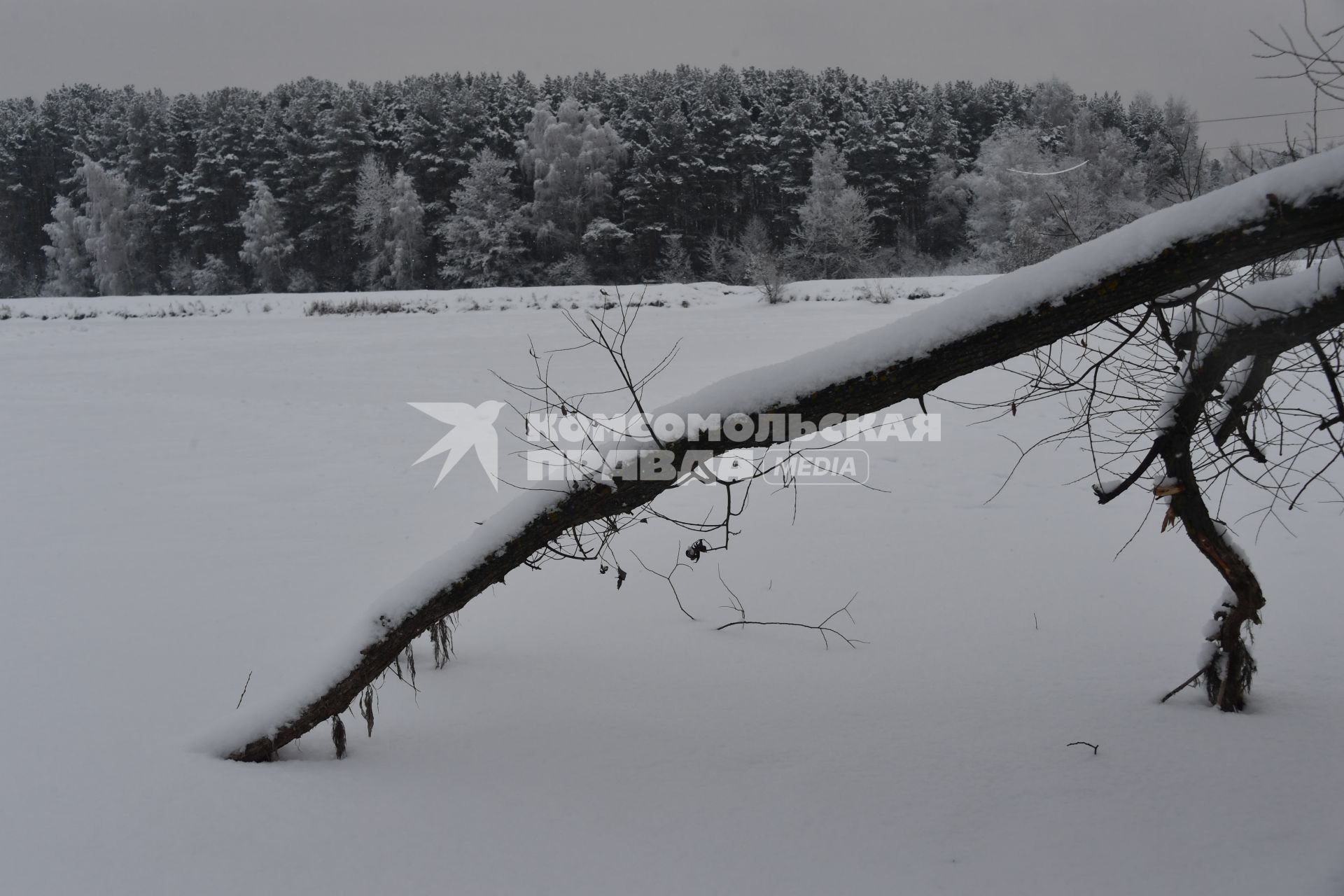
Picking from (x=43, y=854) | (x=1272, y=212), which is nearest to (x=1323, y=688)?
(x=1272, y=212)

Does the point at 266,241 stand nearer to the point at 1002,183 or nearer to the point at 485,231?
the point at 485,231

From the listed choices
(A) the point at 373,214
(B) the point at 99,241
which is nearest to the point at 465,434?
(A) the point at 373,214

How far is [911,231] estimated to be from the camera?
45594 millimetres

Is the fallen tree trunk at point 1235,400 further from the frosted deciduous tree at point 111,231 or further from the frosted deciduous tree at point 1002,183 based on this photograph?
the frosted deciduous tree at point 111,231

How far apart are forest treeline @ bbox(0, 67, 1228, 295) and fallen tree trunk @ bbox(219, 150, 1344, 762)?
117 ft

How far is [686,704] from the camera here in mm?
3381

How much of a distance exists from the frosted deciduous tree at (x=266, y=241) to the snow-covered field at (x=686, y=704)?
40354mm

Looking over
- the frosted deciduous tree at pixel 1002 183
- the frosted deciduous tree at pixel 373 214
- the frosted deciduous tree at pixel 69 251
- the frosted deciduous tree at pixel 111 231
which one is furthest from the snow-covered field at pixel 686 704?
the frosted deciduous tree at pixel 69 251

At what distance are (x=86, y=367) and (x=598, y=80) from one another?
4340 centimetres

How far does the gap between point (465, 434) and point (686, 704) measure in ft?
23.3

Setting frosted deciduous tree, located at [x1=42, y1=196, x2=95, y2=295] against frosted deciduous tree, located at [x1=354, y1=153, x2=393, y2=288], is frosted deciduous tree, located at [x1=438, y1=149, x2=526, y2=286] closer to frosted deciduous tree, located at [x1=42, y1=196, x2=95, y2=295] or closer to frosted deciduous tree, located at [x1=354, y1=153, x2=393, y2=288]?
frosted deciduous tree, located at [x1=354, y1=153, x2=393, y2=288]

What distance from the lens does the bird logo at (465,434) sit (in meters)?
8.53

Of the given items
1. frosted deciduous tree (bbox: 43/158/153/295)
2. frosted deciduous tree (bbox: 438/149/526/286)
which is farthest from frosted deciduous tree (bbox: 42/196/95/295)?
frosted deciduous tree (bbox: 438/149/526/286)

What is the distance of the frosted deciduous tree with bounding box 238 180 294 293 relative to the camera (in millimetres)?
43250
